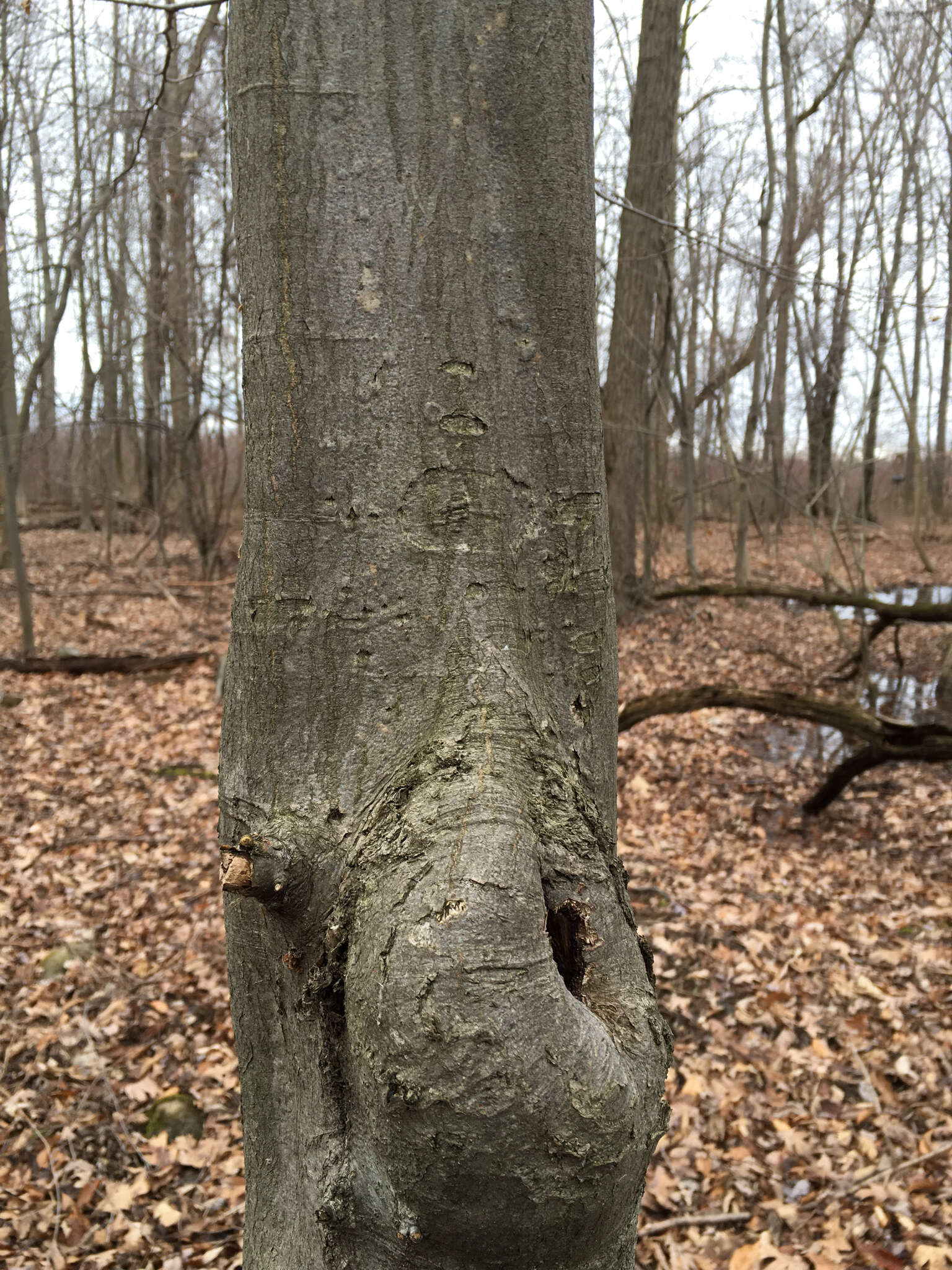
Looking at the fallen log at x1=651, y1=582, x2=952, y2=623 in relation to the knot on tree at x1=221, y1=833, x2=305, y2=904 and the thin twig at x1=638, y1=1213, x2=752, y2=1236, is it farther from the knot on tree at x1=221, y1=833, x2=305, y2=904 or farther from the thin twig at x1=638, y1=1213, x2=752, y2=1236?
the knot on tree at x1=221, y1=833, x2=305, y2=904

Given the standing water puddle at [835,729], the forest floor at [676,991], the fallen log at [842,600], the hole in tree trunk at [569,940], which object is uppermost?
the fallen log at [842,600]

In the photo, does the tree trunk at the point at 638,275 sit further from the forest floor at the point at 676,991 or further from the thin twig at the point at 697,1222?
the thin twig at the point at 697,1222

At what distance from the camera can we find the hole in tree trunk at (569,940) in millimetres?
1222

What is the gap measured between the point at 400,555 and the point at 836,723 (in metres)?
4.49

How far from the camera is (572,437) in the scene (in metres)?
1.39

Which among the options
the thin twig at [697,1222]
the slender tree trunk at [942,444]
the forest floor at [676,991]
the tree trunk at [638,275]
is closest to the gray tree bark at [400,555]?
the thin twig at [697,1222]

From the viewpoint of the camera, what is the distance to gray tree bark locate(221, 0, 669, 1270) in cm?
120

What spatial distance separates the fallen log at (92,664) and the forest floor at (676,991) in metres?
0.59

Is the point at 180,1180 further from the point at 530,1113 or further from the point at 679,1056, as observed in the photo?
the point at 530,1113

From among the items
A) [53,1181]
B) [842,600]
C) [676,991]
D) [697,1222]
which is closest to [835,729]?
[842,600]

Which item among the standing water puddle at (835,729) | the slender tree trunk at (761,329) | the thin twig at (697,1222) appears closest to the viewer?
the thin twig at (697,1222)

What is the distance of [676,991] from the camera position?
12.3ft

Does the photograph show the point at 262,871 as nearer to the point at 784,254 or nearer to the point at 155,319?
the point at 784,254

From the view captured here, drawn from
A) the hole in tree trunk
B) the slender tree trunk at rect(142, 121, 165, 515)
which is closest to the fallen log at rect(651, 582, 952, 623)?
the hole in tree trunk
